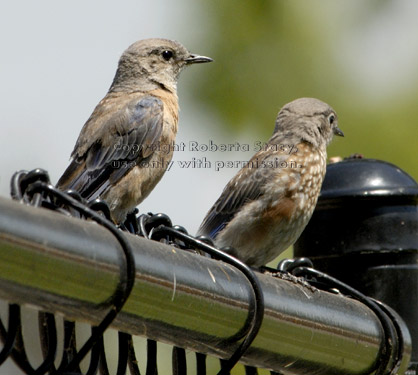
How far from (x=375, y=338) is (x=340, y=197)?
148 cm

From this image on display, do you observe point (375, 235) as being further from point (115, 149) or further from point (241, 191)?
point (115, 149)

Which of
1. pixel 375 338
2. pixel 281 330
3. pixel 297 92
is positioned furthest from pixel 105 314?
pixel 297 92

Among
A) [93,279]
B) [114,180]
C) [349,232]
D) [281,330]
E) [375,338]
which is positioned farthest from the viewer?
[114,180]

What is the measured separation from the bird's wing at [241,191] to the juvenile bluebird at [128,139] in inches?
20.2

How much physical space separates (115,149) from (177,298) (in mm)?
3689

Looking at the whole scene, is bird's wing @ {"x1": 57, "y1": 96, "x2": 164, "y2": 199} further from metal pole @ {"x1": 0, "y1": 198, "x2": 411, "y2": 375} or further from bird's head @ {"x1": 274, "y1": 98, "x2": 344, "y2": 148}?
metal pole @ {"x1": 0, "y1": 198, "x2": 411, "y2": 375}

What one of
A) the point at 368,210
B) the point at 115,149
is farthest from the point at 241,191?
the point at 368,210

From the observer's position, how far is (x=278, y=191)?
5914 mm

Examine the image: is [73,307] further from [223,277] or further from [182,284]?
[223,277]

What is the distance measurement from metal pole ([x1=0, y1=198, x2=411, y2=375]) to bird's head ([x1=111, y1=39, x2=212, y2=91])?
3.77 m

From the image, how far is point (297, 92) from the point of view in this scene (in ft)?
36.4

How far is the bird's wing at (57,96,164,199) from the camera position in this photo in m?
5.78

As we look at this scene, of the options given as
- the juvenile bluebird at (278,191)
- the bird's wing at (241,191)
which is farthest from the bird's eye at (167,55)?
the bird's wing at (241,191)

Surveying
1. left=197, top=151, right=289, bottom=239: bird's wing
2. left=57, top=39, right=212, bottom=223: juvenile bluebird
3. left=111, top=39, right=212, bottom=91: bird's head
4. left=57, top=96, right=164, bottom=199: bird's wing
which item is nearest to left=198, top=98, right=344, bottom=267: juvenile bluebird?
left=197, top=151, right=289, bottom=239: bird's wing
